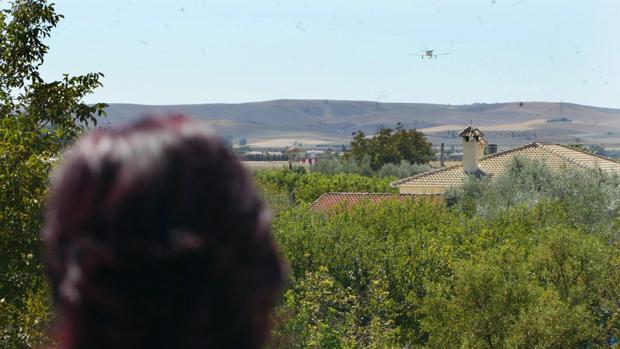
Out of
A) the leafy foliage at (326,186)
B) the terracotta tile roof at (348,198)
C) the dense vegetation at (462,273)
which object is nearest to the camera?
the dense vegetation at (462,273)

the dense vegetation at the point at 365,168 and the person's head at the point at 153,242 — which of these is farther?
the dense vegetation at the point at 365,168

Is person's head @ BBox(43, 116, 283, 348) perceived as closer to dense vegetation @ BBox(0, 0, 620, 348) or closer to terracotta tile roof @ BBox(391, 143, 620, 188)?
dense vegetation @ BBox(0, 0, 620, 348)

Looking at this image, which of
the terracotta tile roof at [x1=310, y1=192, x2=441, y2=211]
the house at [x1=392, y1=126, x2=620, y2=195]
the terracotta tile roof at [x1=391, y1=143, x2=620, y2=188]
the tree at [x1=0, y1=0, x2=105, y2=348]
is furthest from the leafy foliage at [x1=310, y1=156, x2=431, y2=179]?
the tree at [x1=0, y1=0, x2=105, y2=348]

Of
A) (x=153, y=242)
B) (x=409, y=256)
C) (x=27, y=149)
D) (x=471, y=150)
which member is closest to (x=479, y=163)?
(x=471, y=150)

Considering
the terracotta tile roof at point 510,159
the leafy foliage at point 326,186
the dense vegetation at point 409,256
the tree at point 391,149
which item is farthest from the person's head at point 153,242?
the tree at point 391,149

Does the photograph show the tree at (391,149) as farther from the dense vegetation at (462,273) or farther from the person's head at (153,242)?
the person's head at (153,242)

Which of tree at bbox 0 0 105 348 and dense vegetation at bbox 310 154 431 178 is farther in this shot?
dense vegetation at bbox 310 154 431 178
